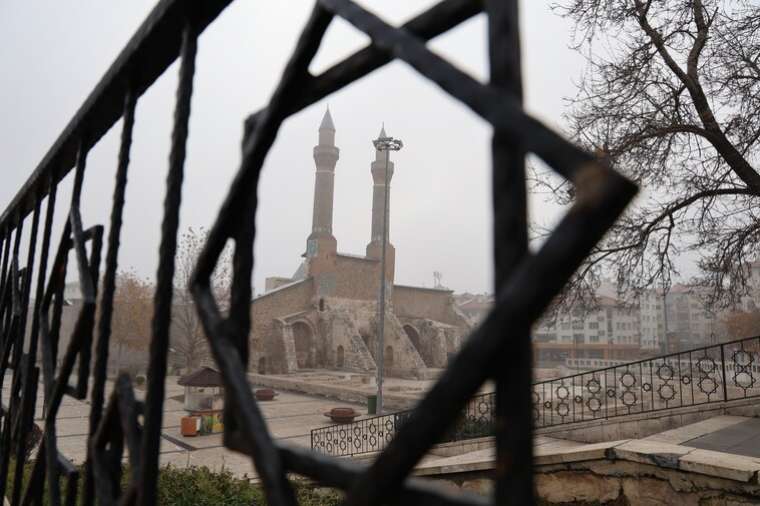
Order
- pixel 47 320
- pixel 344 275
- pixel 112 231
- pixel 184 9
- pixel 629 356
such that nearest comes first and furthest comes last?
pixel 184 9
pixel 112 231
pixel 47 320
pixel 344 275
pixel 629 356

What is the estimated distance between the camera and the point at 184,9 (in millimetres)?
1046

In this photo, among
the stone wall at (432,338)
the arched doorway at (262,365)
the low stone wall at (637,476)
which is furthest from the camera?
the stone wall at (432,338)

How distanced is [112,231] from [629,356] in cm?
5973

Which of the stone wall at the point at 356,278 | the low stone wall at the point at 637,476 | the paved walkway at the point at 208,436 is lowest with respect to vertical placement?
the paved walkway at the point at 208,436

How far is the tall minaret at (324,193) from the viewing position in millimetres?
39344

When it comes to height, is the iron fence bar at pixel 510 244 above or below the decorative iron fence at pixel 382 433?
above

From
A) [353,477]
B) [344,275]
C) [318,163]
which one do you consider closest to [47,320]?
[353,477]

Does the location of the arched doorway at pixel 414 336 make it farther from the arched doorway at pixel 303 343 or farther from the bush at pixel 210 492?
the bush at pixel 210 492

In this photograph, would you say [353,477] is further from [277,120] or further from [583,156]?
[277,120]

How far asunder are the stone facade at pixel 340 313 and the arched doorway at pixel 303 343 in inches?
2.5

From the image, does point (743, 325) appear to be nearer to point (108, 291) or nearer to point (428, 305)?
point (428, 305)

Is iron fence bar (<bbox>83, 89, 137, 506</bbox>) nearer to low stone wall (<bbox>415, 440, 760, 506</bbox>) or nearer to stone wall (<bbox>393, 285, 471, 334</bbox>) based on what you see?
low stone wall (<bbox>415, 440, 760, 506</bbox>)

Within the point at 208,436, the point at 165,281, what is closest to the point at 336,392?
the point at 208,436

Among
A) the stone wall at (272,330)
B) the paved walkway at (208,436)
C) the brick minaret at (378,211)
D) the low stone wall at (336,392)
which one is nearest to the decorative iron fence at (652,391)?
the paved walkway at (208,436)
